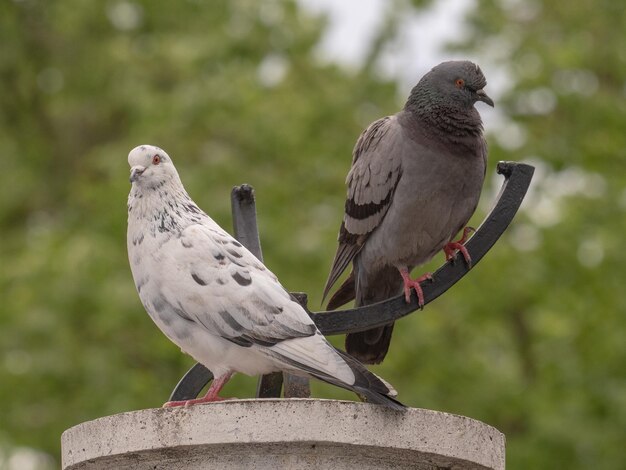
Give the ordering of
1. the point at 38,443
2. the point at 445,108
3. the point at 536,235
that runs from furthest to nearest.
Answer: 1. the point at 536,235
2. the point at 38,443
3. the point at 445,108

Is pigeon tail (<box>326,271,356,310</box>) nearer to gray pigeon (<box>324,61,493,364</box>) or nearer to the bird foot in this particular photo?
gray pigeon (<box>324,61,493,364</box>)

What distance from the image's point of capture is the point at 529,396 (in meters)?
11.6

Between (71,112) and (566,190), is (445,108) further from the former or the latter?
(71,112)

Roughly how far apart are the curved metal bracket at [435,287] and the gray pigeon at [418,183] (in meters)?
0.65

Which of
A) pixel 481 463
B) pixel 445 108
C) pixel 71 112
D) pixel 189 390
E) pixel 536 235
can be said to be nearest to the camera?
pixel 481 463

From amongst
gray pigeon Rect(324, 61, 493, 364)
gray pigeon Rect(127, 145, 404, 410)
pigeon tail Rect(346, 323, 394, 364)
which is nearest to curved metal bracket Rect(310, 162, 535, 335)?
gray pigeon Rect(127, 145, 404, 410)

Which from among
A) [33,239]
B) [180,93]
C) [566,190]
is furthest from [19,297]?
[566,190]

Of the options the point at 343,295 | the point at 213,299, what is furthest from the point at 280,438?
the point at 343,295

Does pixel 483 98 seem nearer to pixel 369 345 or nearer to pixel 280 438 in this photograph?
pixel 369 345

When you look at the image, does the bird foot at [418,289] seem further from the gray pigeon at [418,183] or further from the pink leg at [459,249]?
the gray pigeon at [418,183]

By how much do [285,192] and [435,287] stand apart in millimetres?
7779

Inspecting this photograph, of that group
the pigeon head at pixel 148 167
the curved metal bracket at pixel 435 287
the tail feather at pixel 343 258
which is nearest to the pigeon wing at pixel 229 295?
the pigeon head at pixel 148 167

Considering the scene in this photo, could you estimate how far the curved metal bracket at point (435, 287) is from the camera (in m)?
4.52

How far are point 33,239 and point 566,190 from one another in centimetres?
560
